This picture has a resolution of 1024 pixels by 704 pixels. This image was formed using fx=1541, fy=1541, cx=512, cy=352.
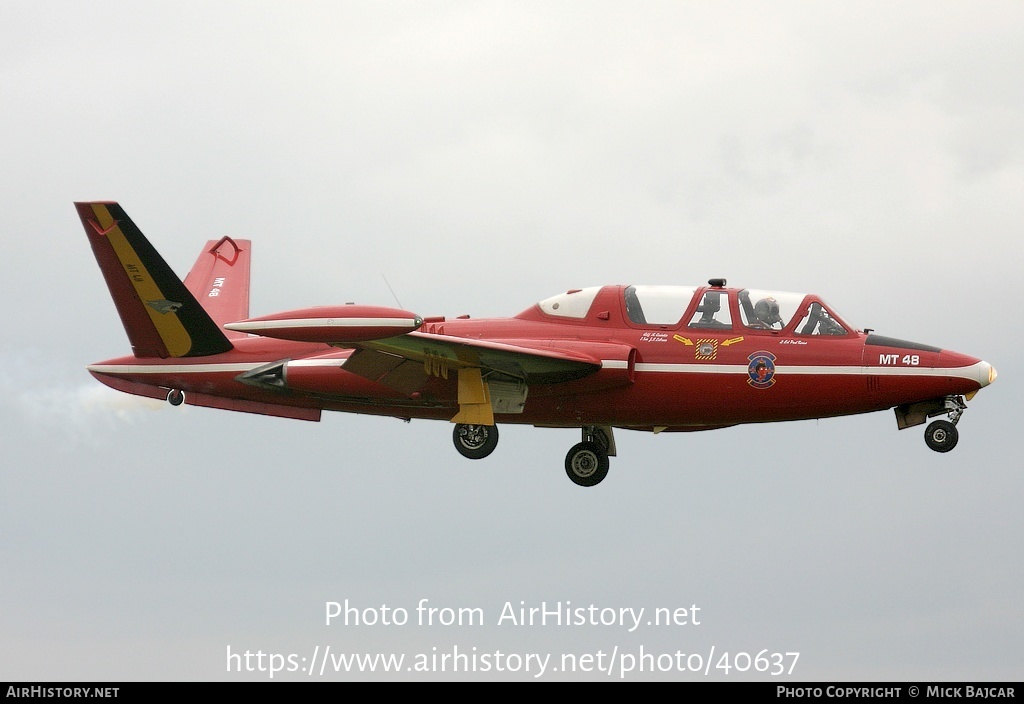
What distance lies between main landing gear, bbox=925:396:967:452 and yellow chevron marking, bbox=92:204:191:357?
1344cm

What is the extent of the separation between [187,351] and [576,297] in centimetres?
741

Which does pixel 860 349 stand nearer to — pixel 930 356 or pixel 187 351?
pixel 930 356

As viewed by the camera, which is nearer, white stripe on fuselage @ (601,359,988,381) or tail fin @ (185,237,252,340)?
white stripe on fuselage @ (601,359,988,381)

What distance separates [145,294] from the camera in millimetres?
28422

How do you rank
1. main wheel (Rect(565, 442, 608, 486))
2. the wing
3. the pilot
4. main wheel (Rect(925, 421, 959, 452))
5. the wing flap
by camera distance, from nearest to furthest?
the wing flap → the wing → main wheel (Rect(925, 421, 959, 452)) → the pilot → main wheel (Rect(565, 442, 608, 486))

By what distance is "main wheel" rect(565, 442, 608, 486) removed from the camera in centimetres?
2789

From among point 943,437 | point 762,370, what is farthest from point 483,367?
point 943,437

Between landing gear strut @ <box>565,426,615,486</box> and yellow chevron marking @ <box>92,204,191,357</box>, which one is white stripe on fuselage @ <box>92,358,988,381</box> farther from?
yellow chevron marking @ <box>92,204,191,357</box>

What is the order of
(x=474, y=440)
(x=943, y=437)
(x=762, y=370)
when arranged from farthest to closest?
(x=474, y=440) < (x=762, y=370) < (x=943, y=437)

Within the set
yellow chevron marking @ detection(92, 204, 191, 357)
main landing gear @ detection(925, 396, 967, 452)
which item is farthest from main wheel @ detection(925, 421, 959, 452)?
yellow chevron marking @ detection(92, 204, 191, 357)

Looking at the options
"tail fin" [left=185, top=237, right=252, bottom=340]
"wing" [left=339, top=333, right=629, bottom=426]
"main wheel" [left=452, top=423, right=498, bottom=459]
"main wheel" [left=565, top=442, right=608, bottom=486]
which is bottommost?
"main wheel" [left=565, top=442, right=608, bottom=486]

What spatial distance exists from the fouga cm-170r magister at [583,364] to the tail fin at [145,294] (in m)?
0.03

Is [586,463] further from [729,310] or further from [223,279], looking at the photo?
[223,279]

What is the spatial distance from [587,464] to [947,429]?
6.36m
